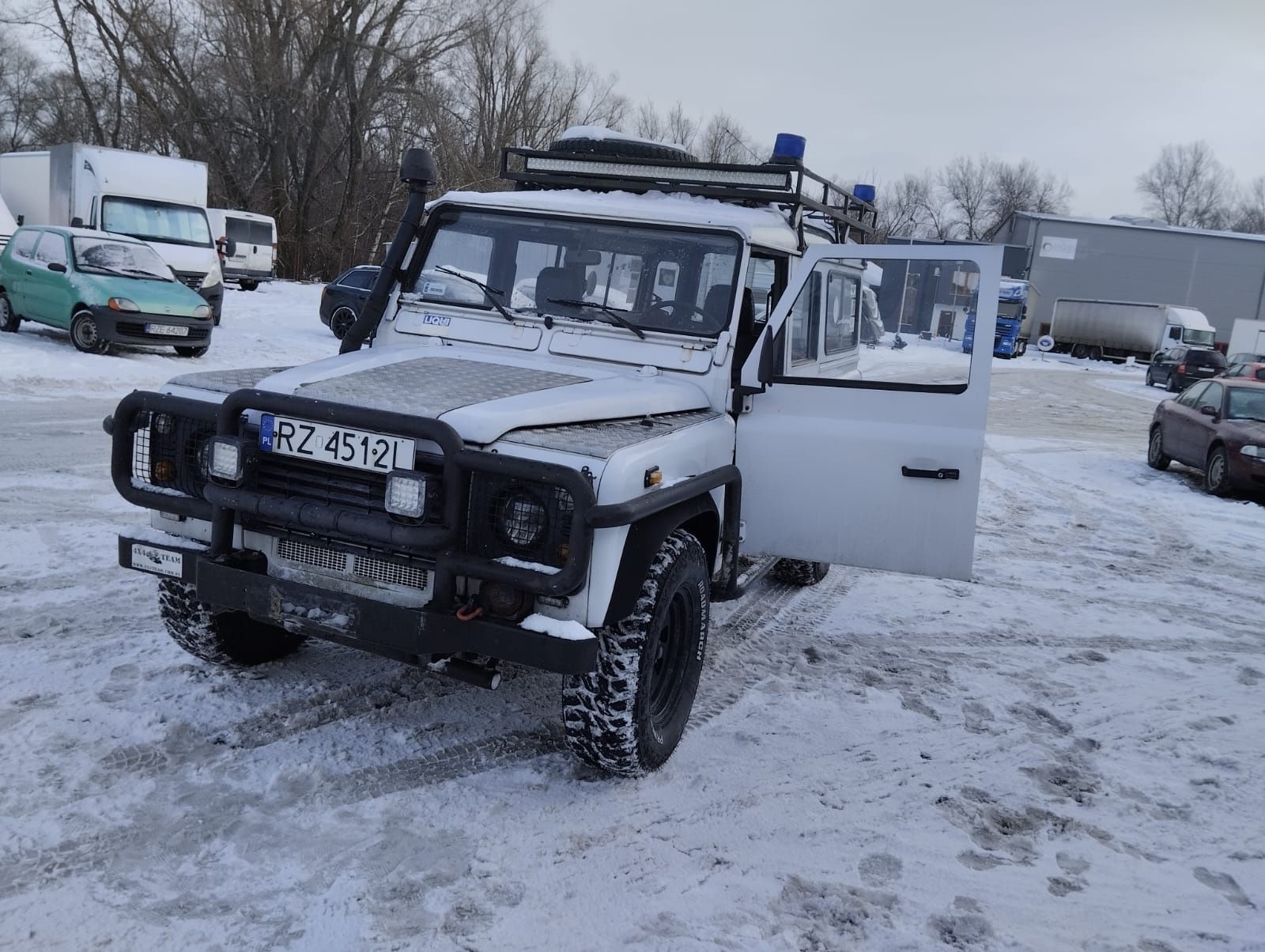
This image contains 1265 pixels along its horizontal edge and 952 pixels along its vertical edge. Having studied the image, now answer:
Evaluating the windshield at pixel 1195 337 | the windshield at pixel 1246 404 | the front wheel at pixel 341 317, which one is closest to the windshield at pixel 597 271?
the windshield at pixel 1246 404

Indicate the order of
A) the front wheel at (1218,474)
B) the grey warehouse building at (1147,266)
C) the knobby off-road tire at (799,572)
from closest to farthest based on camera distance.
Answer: the knobby off-road tire at (799,572)
the front wheel at (1218,474)
the grey warehouse building at (1147,266)

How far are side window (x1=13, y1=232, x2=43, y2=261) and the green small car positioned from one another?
2 cm

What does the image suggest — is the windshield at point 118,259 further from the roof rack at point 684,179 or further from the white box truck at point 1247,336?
the white box truck at point 1247,336

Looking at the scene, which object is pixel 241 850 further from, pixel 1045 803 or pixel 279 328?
pixel 279 328

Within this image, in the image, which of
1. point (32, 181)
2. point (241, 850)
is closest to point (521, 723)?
point (241, 850)

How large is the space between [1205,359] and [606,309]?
30.3 metres

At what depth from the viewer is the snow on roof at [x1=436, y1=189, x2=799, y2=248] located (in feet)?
15.3

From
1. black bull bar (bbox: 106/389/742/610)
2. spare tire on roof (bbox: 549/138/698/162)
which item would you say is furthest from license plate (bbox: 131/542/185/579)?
spare tire on roof (bbox: 549/138/698/162)

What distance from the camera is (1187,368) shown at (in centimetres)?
2956

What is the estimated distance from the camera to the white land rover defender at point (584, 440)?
3180 millimetres

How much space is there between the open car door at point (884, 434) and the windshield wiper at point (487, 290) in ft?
3.66

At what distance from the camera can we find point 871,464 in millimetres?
4578

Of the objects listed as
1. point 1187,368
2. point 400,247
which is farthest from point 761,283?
point 1187,368

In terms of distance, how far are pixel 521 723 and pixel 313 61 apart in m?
32.5
